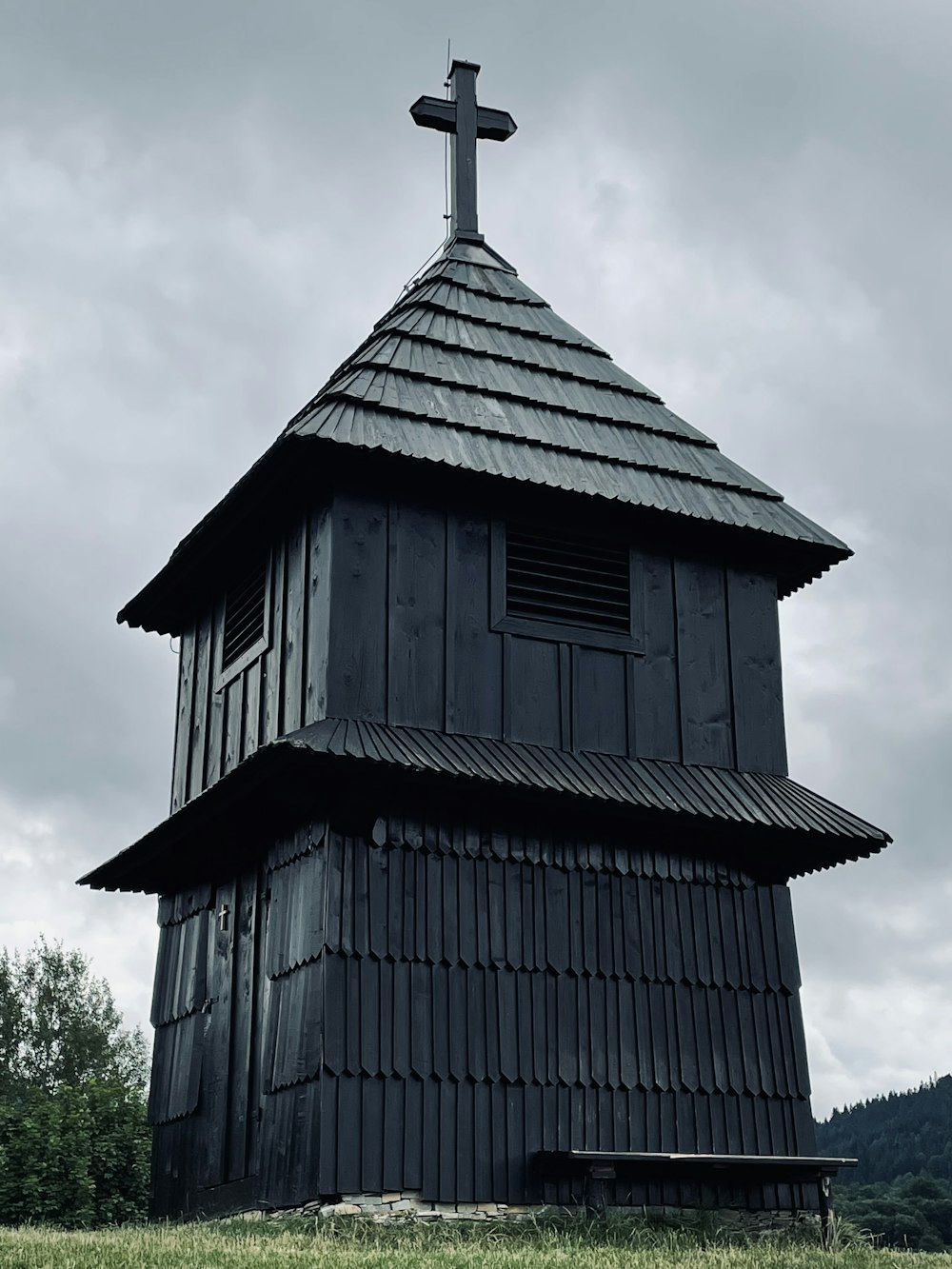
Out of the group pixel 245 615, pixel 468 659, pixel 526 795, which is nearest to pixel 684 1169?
pixel 526 795

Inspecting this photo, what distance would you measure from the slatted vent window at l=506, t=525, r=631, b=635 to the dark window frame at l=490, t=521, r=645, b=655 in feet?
0.16

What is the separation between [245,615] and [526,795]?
4.30 m

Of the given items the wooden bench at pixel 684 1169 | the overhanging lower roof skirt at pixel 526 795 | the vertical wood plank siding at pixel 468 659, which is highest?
the vertical wood plank siding at pixel 468 659

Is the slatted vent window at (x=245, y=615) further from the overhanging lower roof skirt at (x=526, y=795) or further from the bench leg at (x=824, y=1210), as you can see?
the bench leg at (x=824, y=1210)

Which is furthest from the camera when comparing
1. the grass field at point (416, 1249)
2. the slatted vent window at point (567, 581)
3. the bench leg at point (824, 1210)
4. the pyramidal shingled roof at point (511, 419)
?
the slatted vent window at point (567, 581)

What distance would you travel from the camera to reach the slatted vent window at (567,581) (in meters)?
16.1

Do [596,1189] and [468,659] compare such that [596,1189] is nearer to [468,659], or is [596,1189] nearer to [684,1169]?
[684,1169]

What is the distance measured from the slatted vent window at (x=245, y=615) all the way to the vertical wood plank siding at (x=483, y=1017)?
2589 mm

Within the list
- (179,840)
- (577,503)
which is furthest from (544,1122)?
(577,503)

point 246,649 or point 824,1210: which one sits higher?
point 246,649

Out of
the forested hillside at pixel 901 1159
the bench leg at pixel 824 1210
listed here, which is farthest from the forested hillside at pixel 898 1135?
the bench leg at pixel 824 1210

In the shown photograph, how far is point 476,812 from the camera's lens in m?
14.8

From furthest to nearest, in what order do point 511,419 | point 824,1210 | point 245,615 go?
point 245,615, point 511,419, point 824,1210

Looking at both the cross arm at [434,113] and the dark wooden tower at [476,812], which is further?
the cross arm at [434,113]
